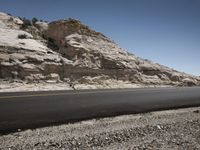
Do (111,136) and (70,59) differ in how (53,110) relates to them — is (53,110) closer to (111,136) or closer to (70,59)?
(111,136)

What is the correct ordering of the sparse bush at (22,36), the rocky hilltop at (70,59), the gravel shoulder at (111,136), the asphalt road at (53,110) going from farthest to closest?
the sparse bush at (22,36) → the rocky hilltop at (70,59) → the asphalt road at (53,110) → the gravel shoulder at (111,136)

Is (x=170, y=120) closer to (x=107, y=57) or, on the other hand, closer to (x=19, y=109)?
(x=19, y=109)

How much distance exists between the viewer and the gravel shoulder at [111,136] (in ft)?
19.9

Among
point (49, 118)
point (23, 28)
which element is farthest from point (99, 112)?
point (23, 28)

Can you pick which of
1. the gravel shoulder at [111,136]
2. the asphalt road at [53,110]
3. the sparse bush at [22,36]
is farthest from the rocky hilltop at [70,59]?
the gravel shoulder at [111,136]

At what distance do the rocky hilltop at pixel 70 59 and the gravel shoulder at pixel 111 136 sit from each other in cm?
1248

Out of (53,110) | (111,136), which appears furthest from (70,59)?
(111,136)

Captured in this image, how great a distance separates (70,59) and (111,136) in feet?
64.9

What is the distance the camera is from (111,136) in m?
6.82

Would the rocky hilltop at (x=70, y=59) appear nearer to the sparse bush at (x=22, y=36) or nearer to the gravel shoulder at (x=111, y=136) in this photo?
the sparse bush at (x=22, y=36)

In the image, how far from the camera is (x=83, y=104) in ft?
38.1

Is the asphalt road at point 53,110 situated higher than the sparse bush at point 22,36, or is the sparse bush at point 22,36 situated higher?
the sparse bush at point 22,36

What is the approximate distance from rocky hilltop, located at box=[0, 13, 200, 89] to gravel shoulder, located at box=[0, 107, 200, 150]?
12482 millimetres

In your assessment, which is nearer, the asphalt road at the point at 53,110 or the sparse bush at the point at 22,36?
the asphalt road at the point at 53,110
